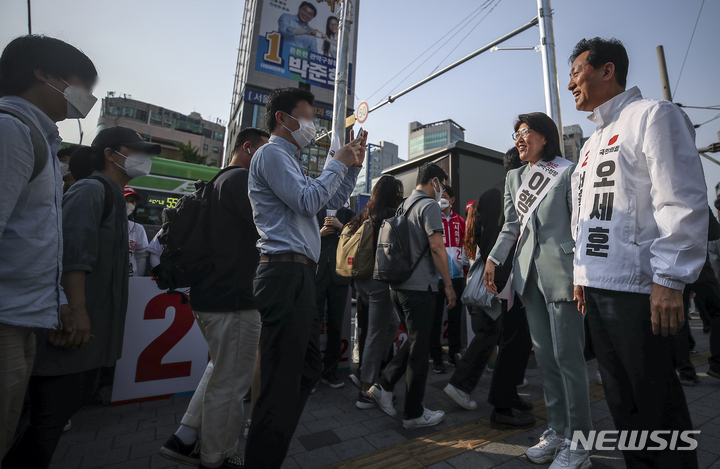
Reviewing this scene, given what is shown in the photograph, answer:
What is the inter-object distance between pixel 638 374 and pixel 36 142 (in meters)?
2.33

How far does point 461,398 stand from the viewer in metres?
2.99

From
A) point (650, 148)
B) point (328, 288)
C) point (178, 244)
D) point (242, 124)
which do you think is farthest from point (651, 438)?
point (242, 124)

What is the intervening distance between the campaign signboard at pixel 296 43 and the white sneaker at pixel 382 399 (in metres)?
25.4

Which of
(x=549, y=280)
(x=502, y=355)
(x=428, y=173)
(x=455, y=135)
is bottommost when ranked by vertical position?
(x=502, y=355)

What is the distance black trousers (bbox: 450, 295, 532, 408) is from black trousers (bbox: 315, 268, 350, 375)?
4.19ft

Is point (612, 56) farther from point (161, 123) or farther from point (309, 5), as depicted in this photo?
point (161, 123)

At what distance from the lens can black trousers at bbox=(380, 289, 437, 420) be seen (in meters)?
2.65

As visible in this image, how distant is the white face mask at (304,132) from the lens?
2.04m

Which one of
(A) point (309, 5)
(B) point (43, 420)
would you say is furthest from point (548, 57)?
(A) point (309, 5)

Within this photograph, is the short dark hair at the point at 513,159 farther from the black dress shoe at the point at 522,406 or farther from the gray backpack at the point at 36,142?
the gray backpack at the point at 36,142

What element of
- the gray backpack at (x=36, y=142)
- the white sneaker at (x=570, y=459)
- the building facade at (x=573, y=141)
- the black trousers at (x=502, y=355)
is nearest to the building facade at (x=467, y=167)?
the black trousers at (x=502, y=355)

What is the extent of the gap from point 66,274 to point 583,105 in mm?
2556

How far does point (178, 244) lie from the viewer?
2.02 meters

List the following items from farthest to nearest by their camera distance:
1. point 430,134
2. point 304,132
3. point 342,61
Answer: point 430,134 < point 342,61 < point 304,132
